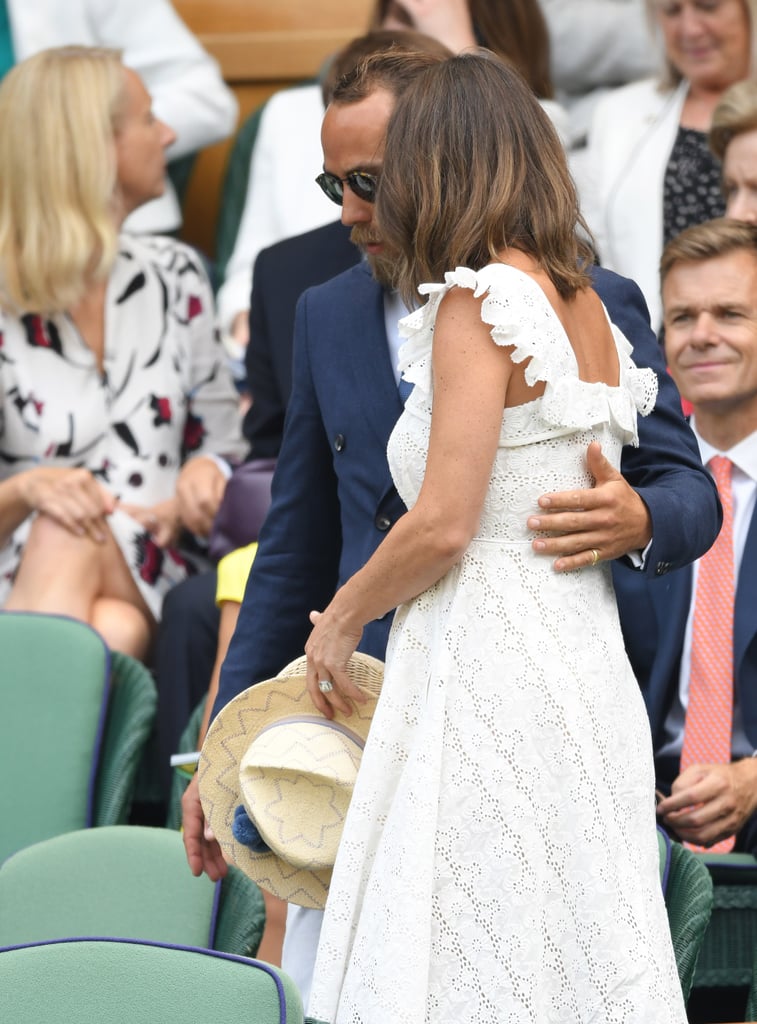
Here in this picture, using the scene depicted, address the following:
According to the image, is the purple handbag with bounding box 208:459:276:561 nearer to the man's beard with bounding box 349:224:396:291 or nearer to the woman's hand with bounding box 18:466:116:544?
the woman's hand with bounding box 18:466:116:544

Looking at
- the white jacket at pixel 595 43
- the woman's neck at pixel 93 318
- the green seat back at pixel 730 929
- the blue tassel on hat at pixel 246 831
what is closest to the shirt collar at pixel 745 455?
the green seat back at pixel 730 929

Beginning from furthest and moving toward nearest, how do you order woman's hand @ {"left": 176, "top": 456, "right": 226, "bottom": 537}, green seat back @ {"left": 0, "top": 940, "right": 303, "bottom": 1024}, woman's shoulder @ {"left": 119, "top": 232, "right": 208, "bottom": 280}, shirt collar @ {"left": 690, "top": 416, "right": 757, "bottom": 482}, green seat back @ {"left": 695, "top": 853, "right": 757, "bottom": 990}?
1. woman's shoulder @ {"left": 119, "top": 232, "right": 208, "bottom": 280}
2. woman's hand @ {"left": 176, "top": 456, "right": 226, "bottom": 537}
3. shirt collar @ {"left": 690, "top": 416, "right": 757, "bottom": 482}
4. green seat back @ {"left": 695, "top": 853, "right": 757, "bottom": 990}
5. green seat back @ {"left": 0, "top": 940, "right": 303, "bottom": 1024}

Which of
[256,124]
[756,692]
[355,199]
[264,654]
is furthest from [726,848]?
[256,124]

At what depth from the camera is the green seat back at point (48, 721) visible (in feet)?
10.9

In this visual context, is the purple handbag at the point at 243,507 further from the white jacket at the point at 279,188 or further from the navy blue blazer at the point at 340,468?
the navy blue blazer at the point at 340,468

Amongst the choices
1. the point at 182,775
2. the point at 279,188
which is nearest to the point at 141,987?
the point at 182,775

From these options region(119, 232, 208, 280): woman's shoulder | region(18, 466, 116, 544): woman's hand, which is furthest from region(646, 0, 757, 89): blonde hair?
region(18, 466, 116, 544): woman's hand

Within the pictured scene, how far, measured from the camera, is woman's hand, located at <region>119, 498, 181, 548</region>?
412 centimetres

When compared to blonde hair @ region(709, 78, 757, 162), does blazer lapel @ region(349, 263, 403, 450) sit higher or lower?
higher

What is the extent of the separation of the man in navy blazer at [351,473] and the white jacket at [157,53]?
2850mm

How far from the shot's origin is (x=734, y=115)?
12.3 feet

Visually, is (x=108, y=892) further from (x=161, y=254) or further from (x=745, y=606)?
(x=161, y=254)

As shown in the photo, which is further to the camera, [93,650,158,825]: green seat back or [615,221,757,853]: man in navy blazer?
[93,650,158,825]: green seat back

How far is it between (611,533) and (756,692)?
1205 mm
